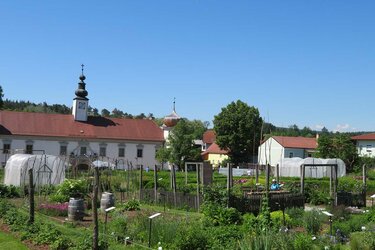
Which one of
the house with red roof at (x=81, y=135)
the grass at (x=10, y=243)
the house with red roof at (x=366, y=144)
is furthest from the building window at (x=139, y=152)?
the grass at (x=10, y=243)

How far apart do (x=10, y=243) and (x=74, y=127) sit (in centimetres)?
4794

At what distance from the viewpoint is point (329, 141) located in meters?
57.2

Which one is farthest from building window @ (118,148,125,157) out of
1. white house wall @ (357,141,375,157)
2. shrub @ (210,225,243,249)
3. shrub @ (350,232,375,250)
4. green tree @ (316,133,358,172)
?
shrub @ (350,232,375,250)

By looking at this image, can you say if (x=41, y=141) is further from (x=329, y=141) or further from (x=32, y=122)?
(x=329, y=141)

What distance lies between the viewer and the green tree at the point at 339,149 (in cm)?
5616

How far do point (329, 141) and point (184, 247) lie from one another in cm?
5090

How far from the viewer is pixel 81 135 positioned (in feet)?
189

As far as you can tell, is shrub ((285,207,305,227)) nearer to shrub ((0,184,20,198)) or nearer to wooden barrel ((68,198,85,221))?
wooden barrel ((68,198,85,221))

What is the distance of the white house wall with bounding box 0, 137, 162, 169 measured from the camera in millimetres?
53906

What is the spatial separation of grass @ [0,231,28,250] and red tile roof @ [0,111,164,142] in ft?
142

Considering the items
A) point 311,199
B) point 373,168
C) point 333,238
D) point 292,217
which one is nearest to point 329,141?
point 373,168

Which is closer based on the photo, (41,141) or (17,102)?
(41,141)

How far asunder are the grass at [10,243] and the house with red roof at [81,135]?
39.7 m

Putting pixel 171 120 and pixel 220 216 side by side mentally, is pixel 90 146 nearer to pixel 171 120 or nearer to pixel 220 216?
pixel 171 120
